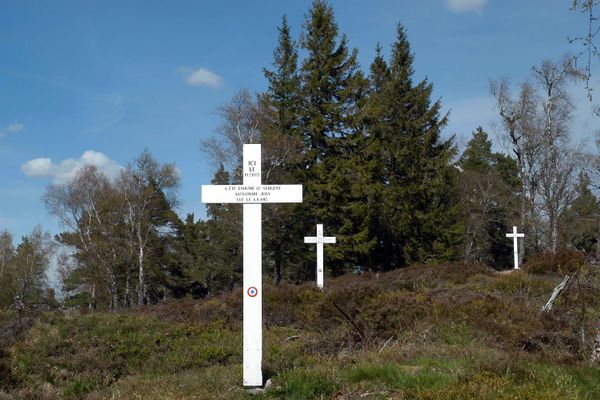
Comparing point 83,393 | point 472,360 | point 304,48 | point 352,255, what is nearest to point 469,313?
point 472,360

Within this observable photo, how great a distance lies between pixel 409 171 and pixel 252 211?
1405 inches

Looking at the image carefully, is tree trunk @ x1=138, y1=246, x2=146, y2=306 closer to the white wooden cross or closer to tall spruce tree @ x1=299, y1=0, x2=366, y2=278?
tall spruce tree @ x1=299, y1=0, x2=366, y2=278

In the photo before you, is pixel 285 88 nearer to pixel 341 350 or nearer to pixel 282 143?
pixel 282 143

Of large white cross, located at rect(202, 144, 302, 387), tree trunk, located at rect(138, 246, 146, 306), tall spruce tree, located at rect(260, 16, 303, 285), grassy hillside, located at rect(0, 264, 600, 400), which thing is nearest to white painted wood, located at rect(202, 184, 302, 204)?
large white cross, located at rect(202, 144, 302, 387)

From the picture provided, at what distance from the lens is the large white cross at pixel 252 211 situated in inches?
308

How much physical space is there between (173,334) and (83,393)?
14.3 feet

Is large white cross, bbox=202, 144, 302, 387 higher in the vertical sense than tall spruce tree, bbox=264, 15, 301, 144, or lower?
lower

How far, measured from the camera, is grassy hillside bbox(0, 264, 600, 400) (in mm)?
6453

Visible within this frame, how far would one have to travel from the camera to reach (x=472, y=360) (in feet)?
23.9

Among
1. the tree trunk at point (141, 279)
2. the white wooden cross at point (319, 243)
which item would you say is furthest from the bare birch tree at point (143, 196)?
the white wooden cross at point (319, 243)

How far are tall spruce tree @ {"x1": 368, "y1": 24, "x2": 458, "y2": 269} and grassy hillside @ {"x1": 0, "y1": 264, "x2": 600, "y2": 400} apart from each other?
75.3 feet

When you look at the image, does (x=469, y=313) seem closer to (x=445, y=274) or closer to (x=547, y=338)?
(x=547, y=338)

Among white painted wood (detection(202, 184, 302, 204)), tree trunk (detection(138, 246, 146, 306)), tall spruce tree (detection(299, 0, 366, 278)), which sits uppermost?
tall spruce tree (detection(299, 0, 366, 278))

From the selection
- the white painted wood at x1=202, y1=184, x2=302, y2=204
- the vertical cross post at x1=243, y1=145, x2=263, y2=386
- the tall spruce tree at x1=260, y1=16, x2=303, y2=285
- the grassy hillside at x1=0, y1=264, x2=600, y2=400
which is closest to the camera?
the grassy hillside at x1=0, y1=264, x2=600, y2=400
